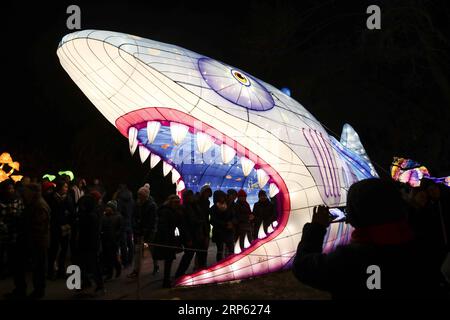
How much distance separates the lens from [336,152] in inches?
252

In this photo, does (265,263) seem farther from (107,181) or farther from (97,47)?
(107,181)

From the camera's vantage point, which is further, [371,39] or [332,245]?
[371,39]

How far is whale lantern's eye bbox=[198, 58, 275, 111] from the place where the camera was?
5.04 meters

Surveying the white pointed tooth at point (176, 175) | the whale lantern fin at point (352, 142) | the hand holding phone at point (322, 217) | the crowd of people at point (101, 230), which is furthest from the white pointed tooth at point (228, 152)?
the whale lantern fin at point (352, 142)

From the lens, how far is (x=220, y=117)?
15.9ft

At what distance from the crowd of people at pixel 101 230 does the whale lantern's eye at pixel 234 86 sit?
173cm

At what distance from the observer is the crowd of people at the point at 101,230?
5.00m

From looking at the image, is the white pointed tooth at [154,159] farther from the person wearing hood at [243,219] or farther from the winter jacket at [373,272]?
the winter jacket at [373,272]

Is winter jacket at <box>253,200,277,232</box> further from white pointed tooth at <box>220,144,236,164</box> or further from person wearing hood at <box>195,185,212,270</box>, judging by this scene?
white pointed tooth at <box>220,144,236,164</box>

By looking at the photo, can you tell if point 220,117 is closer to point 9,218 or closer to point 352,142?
point 9,218

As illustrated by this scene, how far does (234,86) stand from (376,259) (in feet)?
12.3
